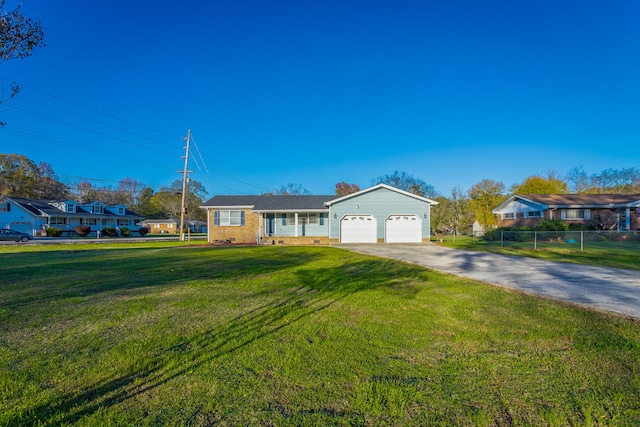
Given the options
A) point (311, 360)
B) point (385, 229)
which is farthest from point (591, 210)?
point (311, 360)

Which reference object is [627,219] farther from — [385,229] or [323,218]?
[323,218]

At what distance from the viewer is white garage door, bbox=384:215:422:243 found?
22.8 m

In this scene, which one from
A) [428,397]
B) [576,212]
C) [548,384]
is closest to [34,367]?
[428,397]

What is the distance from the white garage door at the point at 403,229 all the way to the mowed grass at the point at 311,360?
16.4 metres

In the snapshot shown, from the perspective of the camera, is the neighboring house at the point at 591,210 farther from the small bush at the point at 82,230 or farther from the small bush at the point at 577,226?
the small bush at the point at 82,230

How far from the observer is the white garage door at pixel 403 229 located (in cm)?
2280

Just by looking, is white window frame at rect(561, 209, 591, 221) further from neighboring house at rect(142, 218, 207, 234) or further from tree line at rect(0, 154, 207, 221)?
neighboring house at rect(142, 218, 207, 234)

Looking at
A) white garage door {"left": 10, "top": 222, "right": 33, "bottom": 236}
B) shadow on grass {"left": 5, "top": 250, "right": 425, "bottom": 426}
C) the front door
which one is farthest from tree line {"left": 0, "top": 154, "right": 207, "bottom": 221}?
shadow on grass {"left": 5, "top": 250, "right": 425, "bottom": 426}

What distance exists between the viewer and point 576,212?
29375 mm

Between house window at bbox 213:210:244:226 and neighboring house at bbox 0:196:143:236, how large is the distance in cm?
2509

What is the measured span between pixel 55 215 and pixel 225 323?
163 feet

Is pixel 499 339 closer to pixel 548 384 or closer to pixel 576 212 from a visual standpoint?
pixel 548 384

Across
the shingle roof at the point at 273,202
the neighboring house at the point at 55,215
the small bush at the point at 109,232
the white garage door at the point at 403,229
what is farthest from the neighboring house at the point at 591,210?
the neighboring house at the point at 55,215

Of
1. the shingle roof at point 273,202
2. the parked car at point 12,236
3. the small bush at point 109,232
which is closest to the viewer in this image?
the shingle roof at point 273,202
